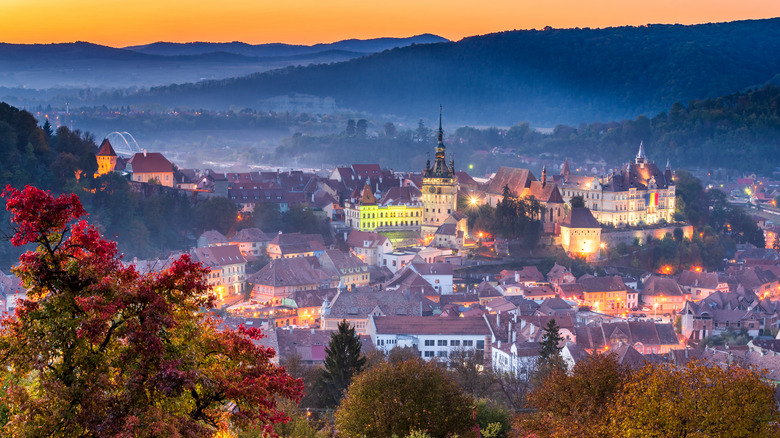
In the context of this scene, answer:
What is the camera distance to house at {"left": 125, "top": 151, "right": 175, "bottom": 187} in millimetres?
67250

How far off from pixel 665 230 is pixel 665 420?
52318mm

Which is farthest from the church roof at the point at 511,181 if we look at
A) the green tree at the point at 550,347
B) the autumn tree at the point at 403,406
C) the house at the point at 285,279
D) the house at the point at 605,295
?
the autumn tree at the point at 403,406

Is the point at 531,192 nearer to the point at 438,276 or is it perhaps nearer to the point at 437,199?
the point at 437,199

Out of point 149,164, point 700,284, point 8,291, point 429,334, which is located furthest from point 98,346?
point 149,164

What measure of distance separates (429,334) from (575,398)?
21.5 meters

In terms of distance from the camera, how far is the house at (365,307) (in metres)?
39.9

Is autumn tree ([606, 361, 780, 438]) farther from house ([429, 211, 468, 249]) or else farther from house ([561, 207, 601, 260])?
house ([561, 207, 601, 260])

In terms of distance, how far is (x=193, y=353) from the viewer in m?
8.48

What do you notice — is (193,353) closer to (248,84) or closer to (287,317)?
(287,317)

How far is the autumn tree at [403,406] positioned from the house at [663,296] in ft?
113

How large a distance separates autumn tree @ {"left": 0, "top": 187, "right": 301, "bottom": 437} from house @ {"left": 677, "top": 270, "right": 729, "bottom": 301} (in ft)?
153

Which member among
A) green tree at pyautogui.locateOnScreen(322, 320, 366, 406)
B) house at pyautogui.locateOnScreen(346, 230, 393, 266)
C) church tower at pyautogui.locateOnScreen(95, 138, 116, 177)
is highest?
church tower at pyautogui.locateOnScreen(95, 138, 116, 177)

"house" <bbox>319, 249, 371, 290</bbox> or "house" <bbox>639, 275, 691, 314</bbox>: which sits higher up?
"house" <bbox>319, 249, 371, 290</bbox>

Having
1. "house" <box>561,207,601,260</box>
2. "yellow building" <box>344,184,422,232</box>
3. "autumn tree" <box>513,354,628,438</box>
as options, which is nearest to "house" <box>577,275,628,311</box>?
"house" <box>561,207,601,260</box>
